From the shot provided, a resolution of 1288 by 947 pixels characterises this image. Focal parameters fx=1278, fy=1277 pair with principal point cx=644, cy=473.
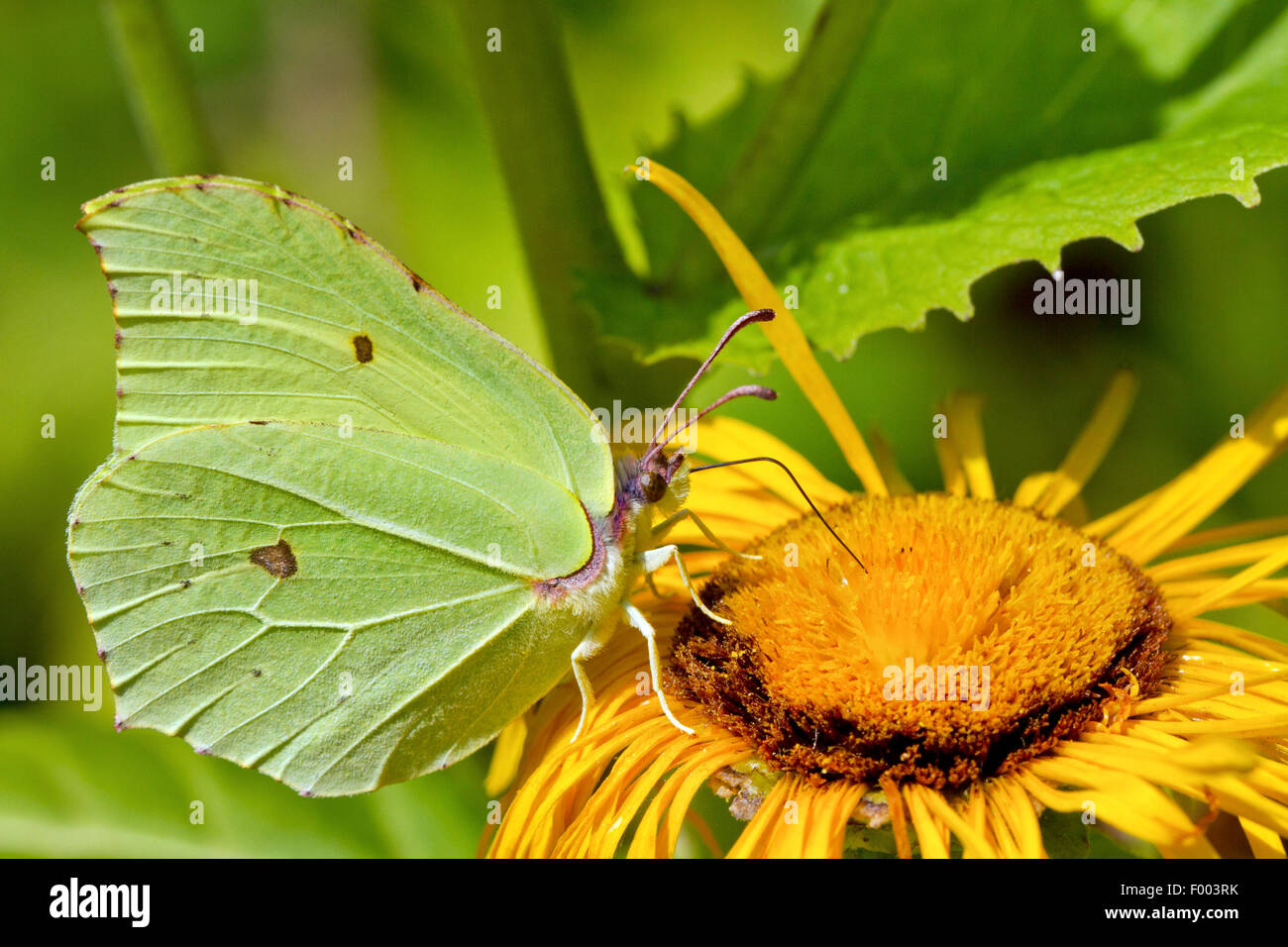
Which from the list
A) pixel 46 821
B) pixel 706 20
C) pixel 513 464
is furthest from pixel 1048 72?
pixel 46 821

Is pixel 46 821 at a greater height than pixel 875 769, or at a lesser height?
lesser

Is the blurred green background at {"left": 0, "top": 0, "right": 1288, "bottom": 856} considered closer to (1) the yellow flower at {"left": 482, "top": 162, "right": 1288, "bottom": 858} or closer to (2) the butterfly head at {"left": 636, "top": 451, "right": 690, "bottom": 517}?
(2) the butterfly head at {"left": 636, "top": 451, "right": 690, "bottom": 517}

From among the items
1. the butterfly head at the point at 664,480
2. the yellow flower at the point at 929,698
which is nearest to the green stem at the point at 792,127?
the yellow flower at the point at 929,698

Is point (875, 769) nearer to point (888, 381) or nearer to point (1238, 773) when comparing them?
point (1238, 773)

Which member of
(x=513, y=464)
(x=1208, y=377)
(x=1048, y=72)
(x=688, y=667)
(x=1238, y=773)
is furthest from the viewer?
(x=1208, y=377)

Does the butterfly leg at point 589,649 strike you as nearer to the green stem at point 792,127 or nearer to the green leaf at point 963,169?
the green leaf at point 963,169

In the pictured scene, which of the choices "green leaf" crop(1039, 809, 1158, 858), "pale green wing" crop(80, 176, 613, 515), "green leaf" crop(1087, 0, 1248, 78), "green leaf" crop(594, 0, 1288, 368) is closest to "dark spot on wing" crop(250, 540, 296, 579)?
"pale green wing" crop(80, 176, 613, 515)

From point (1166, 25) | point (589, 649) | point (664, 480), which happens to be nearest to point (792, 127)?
point (664, 480)

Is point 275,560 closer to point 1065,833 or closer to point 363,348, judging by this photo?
point 363,348
